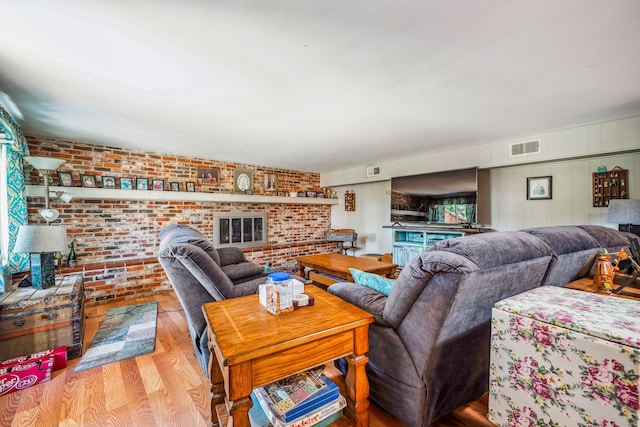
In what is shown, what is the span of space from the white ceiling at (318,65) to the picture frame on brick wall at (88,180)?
0.70 m

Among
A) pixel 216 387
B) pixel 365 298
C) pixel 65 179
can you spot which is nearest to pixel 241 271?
pixel 216 387

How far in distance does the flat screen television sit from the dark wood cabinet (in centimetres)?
119

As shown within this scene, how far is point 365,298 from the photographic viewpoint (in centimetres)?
158

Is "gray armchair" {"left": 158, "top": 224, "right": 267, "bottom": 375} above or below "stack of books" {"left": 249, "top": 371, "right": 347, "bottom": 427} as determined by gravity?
above

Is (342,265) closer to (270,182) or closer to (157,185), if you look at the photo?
(270,182)

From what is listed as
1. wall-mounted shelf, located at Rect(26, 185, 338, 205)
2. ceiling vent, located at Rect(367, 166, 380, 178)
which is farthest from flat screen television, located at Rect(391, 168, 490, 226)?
wall-mounted shelf, located at Rect(26, 185, 338, 205)

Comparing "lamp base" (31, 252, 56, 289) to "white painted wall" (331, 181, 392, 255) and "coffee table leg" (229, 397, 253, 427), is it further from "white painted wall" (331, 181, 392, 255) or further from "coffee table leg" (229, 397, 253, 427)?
"white painted wall" (331, 181, 392, 255)

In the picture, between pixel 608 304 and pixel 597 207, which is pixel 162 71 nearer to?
pixel 608 304

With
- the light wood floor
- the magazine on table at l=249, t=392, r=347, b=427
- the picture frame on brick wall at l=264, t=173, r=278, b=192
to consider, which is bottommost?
the light wood floor

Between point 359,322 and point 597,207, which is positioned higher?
point 597,207

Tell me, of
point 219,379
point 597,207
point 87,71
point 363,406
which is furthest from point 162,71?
point 597,207

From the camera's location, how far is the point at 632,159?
2965 millimetres

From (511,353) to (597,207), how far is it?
342cm

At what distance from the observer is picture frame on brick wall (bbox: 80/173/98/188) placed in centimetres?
365
